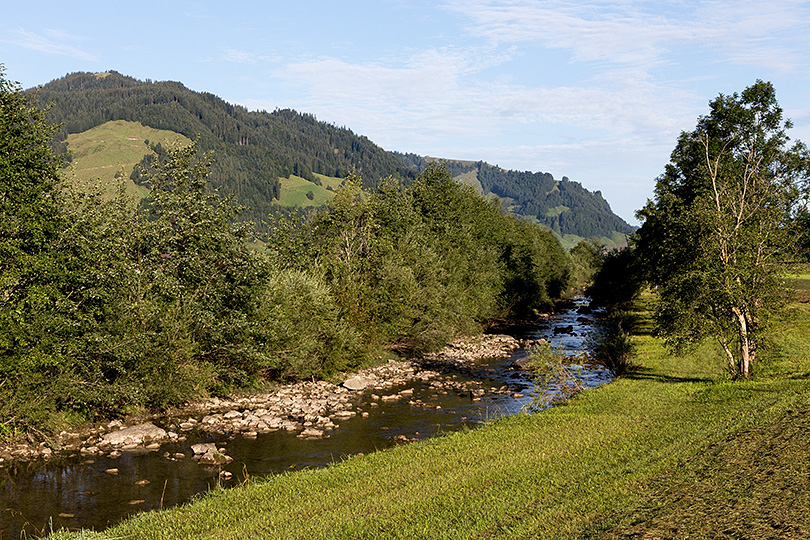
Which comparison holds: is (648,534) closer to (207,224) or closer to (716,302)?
(716,302)

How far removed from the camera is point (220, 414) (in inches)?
1426

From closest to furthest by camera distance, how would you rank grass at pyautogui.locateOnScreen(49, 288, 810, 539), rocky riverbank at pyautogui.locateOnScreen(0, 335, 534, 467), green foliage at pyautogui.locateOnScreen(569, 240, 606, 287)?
grass at pyautogui.locateOnScreen(49, 288, 810, 539) < rocky riverbank at pyautogui.locateOnScreen(0, 335, 534, 467) < green foliage at pyautogui.locateOnScreen(569, 240, 606, 287)

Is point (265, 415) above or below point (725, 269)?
below

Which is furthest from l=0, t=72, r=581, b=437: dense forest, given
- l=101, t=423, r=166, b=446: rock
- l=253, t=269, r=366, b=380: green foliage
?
l=101, t=423, r=166, b=446: rock

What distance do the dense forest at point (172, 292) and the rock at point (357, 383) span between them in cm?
240

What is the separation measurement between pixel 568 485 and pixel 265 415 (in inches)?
930

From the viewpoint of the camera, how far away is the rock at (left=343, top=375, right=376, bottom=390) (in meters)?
44.5

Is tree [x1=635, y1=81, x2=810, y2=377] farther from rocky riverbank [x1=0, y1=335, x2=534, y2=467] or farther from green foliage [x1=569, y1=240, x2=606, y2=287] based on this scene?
green foliage [x1=569, y1=240, x2=606, y2=287]

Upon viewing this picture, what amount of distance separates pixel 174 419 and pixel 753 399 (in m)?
31.6

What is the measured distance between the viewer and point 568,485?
17.0m

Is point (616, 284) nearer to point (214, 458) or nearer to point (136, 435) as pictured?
point (214, 458)

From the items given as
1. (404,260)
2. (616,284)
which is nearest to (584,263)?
(616,284)

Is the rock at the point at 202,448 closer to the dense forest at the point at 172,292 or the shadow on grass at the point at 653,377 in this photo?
the dense forest at the point at 172,292

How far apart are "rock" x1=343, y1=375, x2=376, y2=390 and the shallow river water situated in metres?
2.59
